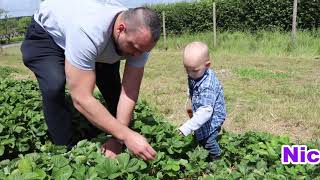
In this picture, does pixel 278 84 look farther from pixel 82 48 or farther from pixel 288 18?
pixel 288 18

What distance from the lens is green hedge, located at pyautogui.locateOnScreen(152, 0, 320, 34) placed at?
41.4ft

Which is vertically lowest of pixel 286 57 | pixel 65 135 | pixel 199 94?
pixel 286 57

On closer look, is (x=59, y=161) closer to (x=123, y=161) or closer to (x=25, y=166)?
(x=25, y=166)

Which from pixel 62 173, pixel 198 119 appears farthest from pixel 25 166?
pixel 198 119

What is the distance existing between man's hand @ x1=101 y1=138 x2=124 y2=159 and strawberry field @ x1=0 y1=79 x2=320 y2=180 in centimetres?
5

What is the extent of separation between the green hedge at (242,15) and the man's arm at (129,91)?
33.7 feet

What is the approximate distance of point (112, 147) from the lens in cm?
297

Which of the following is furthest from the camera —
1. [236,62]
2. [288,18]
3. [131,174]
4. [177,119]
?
[288,18]

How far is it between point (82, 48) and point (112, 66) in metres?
0.92

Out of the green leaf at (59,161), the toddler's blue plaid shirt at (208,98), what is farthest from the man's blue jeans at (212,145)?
the green leaf at (59,161)

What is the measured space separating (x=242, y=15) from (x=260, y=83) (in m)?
7.64

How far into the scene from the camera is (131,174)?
8.25 ft

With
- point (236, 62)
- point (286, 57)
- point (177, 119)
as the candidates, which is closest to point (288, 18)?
point (286, 57)

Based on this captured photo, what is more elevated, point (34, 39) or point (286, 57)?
point (34, 39)
